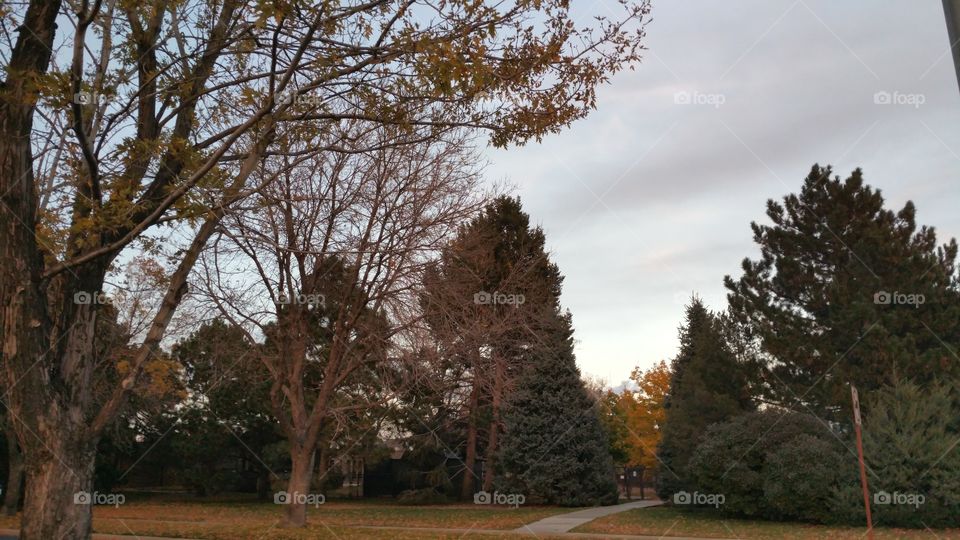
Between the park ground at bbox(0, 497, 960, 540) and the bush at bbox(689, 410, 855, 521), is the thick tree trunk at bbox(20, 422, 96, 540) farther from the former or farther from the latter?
the bush at bbox(689, 410, 855, 521)

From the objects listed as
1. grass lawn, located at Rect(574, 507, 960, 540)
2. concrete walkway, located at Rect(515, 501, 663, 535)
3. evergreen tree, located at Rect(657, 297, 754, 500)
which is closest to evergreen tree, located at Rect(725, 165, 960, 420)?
evergreen tree, located at Rect(657, 297, 754, 500)

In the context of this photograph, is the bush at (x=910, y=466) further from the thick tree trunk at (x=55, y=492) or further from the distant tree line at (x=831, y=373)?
the thick tree trunk at (x=55, y=492)

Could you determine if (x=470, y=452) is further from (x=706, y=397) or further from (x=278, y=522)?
(x=278, y=522)

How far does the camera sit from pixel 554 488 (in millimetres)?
31594

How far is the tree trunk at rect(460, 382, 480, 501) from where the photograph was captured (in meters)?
34.8

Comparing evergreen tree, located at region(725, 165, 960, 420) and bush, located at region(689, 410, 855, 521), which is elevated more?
evergreen tree, located at region(725, 165, 960, 420)

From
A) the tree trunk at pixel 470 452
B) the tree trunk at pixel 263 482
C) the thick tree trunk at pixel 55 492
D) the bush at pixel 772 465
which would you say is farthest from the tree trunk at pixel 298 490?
the tree trunk at pixel 263 482

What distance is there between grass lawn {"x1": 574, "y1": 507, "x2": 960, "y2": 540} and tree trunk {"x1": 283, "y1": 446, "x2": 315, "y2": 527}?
656cm

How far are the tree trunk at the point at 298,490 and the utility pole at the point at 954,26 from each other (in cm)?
1681

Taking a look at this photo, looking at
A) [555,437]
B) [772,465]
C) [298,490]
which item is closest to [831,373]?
[772,465]

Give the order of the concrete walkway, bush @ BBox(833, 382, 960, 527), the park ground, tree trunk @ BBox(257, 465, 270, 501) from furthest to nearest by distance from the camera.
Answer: tree trunk @ BBox(257, 465, 270, 501) < bush @ BBox(833, 382, 960, 527) < the concrete walkway < the park ground

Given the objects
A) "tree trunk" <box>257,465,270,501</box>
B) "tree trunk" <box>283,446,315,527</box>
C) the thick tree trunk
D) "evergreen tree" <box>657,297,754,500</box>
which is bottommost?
"tree trunk" <box>257,465,270,501</box>

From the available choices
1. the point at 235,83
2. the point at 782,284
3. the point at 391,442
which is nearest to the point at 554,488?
the point at 391,442

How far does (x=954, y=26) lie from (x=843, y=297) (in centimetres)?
2188
